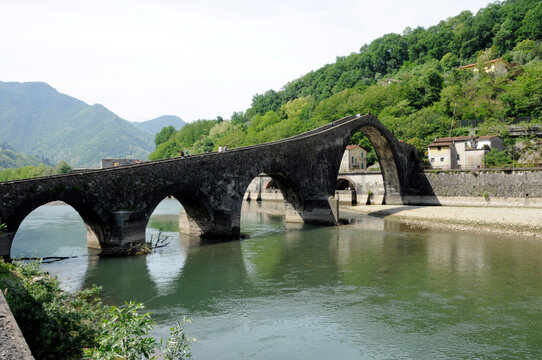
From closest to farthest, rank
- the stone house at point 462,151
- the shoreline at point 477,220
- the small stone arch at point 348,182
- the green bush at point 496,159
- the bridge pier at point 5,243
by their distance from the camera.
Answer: the bridge pier at point 5,243
the shoreline at point 477,220
the green bush at point 496,159
the stone house at point 462,151
the small stone arch at point 348,182

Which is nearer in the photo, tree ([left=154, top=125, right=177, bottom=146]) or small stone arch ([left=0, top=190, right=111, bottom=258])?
small stone arch ([left=0, top=190, right=111, bottom=258])

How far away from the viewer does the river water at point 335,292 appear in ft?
38.0

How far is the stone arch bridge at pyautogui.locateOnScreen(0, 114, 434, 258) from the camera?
19422 millimetres

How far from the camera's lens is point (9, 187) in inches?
711

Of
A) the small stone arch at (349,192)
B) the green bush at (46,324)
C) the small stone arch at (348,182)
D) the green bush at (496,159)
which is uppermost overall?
the green bush at (496,159)

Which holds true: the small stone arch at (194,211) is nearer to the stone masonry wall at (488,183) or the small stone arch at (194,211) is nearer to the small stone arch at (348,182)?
the stone masonry wall at (488,183)

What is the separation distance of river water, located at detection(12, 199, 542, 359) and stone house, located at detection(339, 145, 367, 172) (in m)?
32.7

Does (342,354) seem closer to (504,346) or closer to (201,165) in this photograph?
(504,346)

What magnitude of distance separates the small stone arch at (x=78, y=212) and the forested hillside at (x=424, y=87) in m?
49.4

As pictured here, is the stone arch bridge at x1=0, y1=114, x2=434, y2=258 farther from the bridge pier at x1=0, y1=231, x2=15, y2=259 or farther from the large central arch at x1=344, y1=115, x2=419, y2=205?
the large central arch at x1=344, y1=115, x2=419, y2=205

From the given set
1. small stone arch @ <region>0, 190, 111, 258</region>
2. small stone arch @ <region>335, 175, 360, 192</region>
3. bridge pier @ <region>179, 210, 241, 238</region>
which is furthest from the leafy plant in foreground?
small stone arch @ <region>335, 175, 360, 192</region>

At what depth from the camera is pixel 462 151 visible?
5188cm

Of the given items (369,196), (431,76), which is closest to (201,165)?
(369,196)

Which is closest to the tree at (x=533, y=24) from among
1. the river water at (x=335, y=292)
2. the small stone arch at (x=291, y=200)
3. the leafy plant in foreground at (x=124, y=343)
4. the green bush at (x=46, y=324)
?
the river water at (x=335, y=292)
